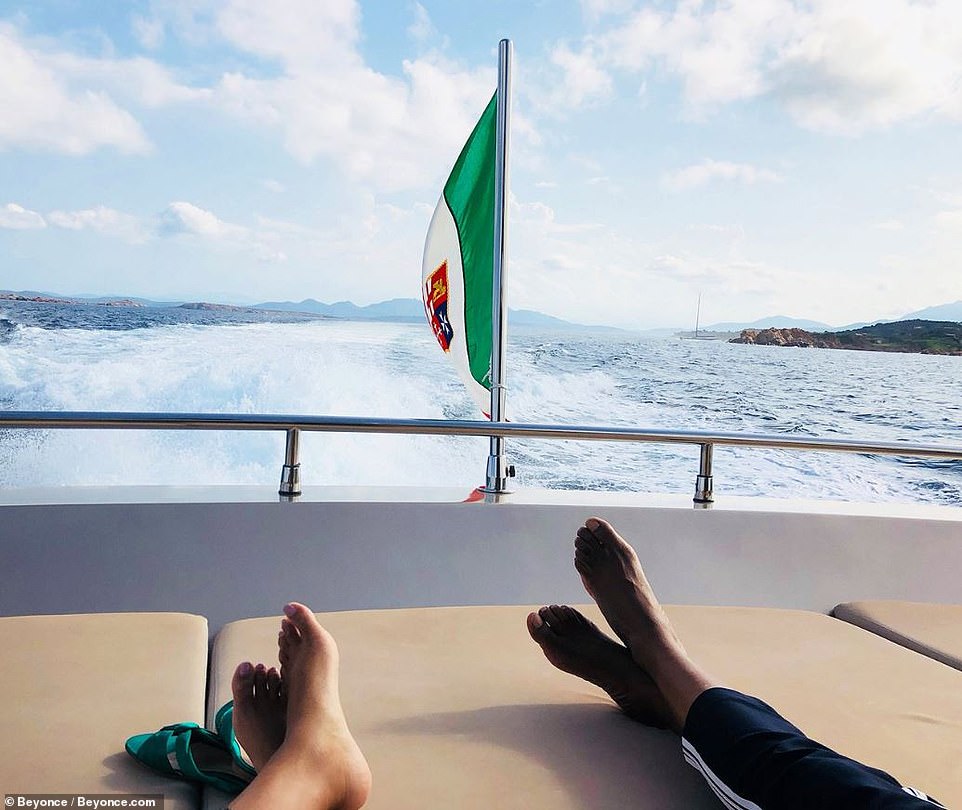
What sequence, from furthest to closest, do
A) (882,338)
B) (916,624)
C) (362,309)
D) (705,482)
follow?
1. (882,338)
2. (362,309)
3. (705,482)
4. (916,624)

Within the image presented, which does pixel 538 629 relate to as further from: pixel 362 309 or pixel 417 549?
pixel 362 309

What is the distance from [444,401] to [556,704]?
11197 millimetres

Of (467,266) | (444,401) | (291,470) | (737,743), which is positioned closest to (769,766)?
(737,743)

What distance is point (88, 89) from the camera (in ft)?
51.3

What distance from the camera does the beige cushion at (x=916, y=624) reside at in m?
1.39

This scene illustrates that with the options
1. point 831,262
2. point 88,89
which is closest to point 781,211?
point 831,262

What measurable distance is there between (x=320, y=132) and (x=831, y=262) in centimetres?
1145

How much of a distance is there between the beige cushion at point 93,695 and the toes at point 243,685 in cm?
9

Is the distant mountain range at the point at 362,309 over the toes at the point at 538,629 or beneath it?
over

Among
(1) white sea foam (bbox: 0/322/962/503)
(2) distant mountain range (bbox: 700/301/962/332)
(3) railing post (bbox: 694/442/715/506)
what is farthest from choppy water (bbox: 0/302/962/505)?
(3) railing post (bbox: 694/442/715/506)

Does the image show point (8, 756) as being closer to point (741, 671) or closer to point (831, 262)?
point (741, 671)

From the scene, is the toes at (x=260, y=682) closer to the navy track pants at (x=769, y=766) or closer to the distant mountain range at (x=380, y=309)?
the navy track pants at (x=769, y=766)

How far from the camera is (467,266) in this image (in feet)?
10.7

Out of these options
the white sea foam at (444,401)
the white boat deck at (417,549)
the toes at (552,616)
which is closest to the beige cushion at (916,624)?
the white boat deck at (417,549)
